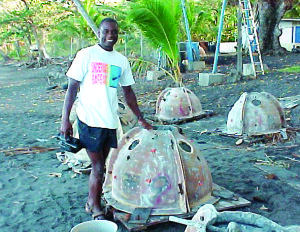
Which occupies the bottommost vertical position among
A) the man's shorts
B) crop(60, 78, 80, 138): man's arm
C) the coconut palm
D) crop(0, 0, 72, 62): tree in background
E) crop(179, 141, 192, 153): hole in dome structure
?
crop(179, 141, 192, 153): hole in dome structure

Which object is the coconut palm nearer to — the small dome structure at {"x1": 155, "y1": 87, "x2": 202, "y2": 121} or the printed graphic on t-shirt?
the small dome structure at {"x1": 155, "y1": 87, "x2": 202, "y2": 121}

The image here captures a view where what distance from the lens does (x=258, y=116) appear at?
6961 millimetres

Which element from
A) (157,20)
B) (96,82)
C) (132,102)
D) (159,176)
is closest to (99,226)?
A: (159,176)

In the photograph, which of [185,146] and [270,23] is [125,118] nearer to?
[185,146]

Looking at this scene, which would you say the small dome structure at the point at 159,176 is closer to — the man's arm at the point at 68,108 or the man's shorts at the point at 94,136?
the man's shorts at the point at 94,136

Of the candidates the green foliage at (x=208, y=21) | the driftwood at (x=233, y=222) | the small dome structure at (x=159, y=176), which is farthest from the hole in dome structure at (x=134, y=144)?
the green foliage at (x=208, y=21)

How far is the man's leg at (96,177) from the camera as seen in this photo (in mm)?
3857

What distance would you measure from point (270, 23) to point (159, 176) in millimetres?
18786

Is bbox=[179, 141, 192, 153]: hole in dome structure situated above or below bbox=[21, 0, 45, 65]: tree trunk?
below

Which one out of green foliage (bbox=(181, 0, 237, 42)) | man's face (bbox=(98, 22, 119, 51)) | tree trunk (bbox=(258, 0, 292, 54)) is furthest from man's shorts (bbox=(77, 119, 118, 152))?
tree trunk (bbox=(258, 0, 292, 54))

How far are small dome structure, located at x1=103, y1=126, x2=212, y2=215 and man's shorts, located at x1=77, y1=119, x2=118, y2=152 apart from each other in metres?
0.42

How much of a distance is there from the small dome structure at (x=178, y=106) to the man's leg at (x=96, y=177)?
5.02 m

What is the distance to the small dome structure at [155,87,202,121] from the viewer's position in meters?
8.90

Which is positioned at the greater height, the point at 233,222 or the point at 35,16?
the point at 35,16
